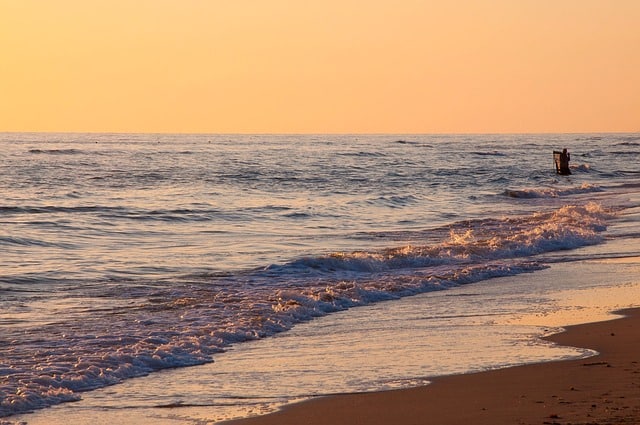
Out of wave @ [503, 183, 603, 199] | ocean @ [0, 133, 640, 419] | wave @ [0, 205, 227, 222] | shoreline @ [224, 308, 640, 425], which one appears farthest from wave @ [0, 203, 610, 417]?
wave @ [503, 183, 603, 199]

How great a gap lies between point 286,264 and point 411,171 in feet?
125

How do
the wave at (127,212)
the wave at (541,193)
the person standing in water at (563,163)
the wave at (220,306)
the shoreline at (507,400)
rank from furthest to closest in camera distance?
the person standing in water at (563,163) < the wave at (541,193) < the wave at (127,212) < the wave at (220,306) < the shoreline at (507,400)

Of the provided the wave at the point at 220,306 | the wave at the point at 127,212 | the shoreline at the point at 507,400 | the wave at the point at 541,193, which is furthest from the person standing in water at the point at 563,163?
the shoreline at the point at 507,400

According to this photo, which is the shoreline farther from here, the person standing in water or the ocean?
the person standing in water

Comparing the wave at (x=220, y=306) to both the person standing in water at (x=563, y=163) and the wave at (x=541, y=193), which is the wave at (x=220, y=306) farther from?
the person standing in water at (x=563, y=163)

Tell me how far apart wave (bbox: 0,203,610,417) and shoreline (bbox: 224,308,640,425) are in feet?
6.50

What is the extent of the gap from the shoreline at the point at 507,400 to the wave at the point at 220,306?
198cm

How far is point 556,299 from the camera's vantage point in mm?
11312

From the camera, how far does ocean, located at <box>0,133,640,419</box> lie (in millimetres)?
8305

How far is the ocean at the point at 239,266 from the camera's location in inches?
327

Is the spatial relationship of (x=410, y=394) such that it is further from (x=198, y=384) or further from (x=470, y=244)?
(x=470, y=244)

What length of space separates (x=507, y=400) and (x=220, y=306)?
16.8 feet

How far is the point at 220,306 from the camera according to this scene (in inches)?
436

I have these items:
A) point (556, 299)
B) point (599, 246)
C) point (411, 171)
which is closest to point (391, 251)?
point (599, 246)
